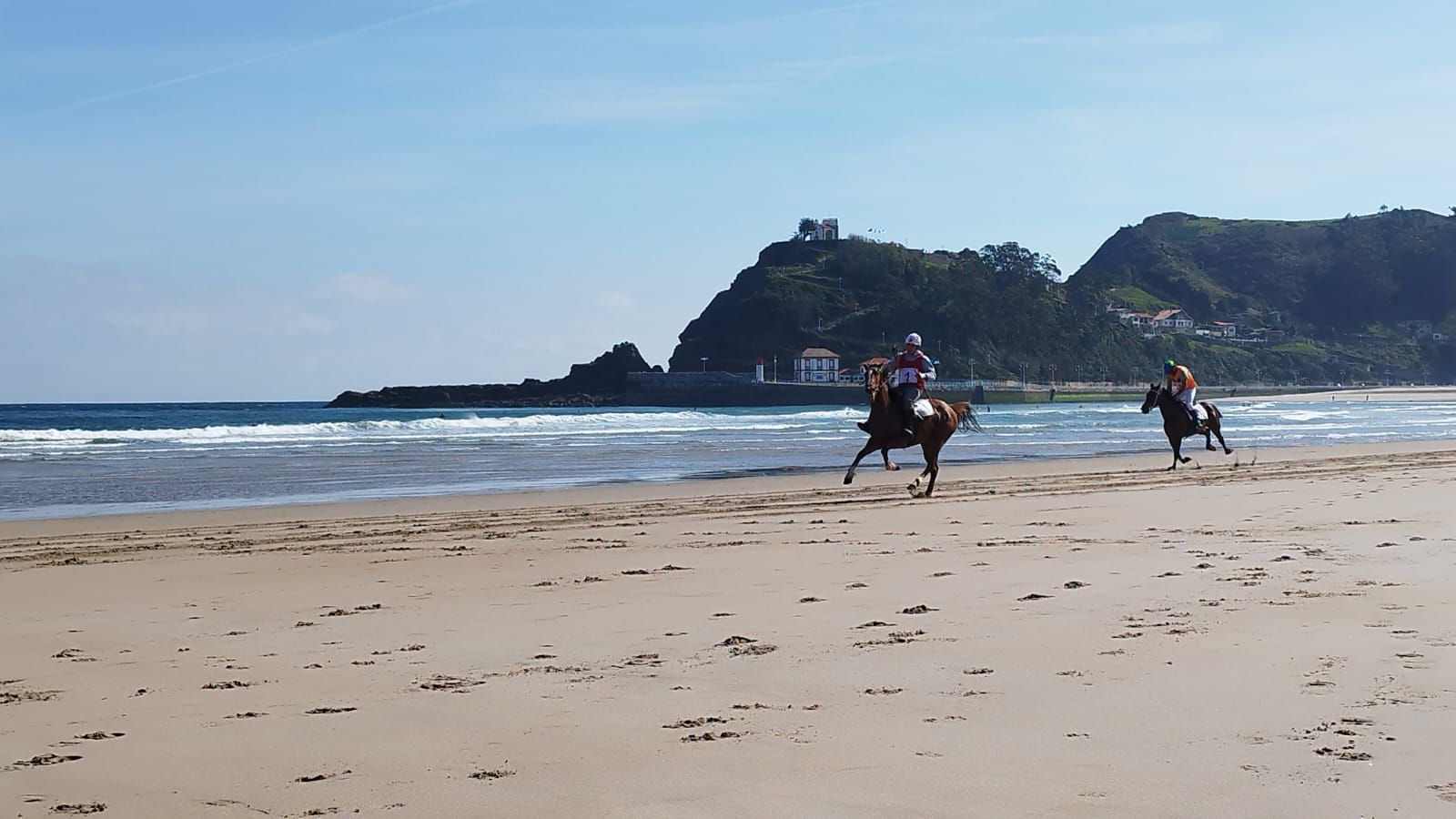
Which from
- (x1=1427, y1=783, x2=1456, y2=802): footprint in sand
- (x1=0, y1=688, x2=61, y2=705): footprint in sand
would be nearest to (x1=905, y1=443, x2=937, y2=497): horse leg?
(x1=0, y1=688, x2=61, y2=705): footprint in sand

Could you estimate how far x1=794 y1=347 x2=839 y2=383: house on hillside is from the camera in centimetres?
15362

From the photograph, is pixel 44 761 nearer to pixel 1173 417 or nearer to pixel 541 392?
pixel 1173 417

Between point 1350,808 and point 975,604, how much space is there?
403cm

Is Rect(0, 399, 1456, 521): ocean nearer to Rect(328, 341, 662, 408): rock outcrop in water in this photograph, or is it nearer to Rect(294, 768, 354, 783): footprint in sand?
Rect(294, 768, 354, 783): footprint in sand

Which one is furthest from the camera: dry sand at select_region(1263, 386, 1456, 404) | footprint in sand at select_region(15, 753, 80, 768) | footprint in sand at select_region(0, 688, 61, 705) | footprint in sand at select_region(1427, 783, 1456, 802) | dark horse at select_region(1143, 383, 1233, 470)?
dry sand at select_region(1263, 386, 1456, 404)

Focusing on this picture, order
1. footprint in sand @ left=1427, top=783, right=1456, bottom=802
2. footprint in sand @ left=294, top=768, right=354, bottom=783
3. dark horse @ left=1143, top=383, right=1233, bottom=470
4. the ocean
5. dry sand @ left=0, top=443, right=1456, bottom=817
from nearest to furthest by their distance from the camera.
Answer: footprint in sand @ left=1427, top=783, right=1456, bottom=802
dry sand @ left=0, top=443, right=1456, bottom=817
footprint in sand @ left=294, top=768, right=354, bottom=783
the ocean
dark horse @ left=1143, top=383, right=1233, bottom=470

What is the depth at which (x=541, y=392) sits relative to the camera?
168 meters

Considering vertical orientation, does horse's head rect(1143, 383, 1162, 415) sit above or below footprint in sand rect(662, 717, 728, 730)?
above

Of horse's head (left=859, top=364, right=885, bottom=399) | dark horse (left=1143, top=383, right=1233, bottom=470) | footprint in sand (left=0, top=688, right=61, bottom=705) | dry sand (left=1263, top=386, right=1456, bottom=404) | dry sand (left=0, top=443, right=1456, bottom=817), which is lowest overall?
dry sand (left=1263, top=386, right=1456, bottom=404)

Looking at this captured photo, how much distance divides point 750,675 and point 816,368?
149 metres

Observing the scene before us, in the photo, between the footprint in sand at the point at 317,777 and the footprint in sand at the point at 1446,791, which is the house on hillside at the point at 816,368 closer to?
the footprint in sand at the point at 317,777

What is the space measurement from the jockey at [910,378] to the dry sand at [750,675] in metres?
6.55

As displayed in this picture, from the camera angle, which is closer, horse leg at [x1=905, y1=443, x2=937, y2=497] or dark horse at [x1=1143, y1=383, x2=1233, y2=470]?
horse leg at [x1=905, y1=443, x2=937, y2=497]

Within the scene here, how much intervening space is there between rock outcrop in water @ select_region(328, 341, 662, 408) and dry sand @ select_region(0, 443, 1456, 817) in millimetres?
150460
